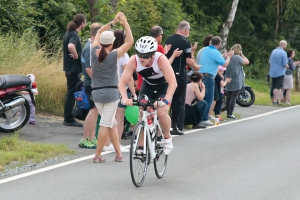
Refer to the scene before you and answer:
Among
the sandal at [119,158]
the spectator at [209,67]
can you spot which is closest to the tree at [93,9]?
the spectator at [209,67]

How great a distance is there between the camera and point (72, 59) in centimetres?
1430

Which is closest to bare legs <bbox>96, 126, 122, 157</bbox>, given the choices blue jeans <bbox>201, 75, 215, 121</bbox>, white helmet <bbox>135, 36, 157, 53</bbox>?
white helmet <bbox>135, 36, 157, 53</bbox>

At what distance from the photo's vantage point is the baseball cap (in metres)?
10.1

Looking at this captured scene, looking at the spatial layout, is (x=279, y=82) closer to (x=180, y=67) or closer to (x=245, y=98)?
(x=245, y=98)

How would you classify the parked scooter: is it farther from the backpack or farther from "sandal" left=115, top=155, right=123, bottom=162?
"sandal" left=115, top=155, right=123, bottom=162

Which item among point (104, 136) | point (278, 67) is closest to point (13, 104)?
point (104, 136)

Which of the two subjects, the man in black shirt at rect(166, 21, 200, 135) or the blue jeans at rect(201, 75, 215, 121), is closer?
the man in black shirt at rect(166, 21, 200, 135)

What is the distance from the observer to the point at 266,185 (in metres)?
9.30

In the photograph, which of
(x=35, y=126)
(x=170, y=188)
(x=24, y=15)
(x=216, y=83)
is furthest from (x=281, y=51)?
(x=170, y=188)

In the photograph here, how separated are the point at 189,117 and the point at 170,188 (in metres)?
6.32

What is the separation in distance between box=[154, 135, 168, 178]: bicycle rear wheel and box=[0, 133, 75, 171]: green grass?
6.01ft

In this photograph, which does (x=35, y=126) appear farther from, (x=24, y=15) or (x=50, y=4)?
(x=50, y=4)

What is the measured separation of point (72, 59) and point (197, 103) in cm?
278

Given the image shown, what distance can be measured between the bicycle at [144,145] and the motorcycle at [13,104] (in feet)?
12.9
